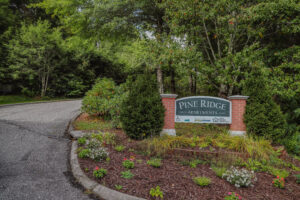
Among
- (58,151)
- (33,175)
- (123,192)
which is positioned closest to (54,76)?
(58,151)

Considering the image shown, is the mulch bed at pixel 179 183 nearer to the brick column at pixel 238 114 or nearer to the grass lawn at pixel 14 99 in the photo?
the brick column at pixel 238 114

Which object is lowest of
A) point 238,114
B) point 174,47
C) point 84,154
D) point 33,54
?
point 84,154

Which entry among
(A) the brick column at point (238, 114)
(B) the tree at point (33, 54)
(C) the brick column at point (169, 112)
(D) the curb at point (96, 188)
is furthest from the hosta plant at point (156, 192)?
(B) the tree at point (33, 54)

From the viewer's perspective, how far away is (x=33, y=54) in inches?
594

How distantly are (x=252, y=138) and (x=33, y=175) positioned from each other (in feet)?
16.8

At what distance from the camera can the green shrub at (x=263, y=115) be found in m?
5.05

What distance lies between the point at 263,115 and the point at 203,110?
158cm

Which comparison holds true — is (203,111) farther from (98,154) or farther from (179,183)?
(98,154)

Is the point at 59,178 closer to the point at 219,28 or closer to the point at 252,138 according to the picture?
the point at 252,138

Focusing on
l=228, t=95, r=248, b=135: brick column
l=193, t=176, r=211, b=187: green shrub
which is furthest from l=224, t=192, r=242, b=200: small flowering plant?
l=228, t=95, r=248, b=135: brick column

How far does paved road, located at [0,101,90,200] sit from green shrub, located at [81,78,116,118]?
58.1 inches

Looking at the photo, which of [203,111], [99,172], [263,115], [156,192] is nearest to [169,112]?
[203,111]

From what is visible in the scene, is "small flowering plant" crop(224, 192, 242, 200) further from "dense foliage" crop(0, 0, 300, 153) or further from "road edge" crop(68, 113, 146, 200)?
"dense foliage" crop(0, 0, 300, 153)

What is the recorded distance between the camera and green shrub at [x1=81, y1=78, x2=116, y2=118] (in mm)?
7500
